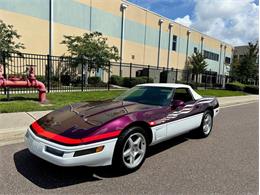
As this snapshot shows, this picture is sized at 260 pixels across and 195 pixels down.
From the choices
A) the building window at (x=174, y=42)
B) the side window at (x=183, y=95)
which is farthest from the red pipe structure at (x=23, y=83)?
the building window at (x=174, y=42)

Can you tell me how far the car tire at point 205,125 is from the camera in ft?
18.3

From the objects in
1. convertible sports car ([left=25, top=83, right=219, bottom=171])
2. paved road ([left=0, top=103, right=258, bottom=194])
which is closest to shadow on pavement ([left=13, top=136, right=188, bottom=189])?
paved road ([left=0, top=103, right=258, bottom=194])

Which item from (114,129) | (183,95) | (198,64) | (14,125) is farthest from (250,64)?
(114,129)

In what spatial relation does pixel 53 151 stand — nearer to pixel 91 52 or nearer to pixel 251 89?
pixel 91 52

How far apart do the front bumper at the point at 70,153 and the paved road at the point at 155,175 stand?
32 centimetres

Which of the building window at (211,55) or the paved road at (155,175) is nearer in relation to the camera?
the paved road at (155,175)

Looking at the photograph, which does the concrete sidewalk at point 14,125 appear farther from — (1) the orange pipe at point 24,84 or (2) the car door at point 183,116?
(2) the car door at point 183,116

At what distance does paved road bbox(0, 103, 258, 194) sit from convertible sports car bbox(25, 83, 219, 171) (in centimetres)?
30

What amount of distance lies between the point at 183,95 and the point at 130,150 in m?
2.22

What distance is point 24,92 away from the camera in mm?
11531

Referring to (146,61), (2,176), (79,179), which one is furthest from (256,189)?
(146,61)

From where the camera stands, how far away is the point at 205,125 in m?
5.70

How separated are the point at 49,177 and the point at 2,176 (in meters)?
0.67

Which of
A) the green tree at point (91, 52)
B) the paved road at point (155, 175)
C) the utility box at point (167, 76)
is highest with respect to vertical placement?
the green tree at point (91, 52)
